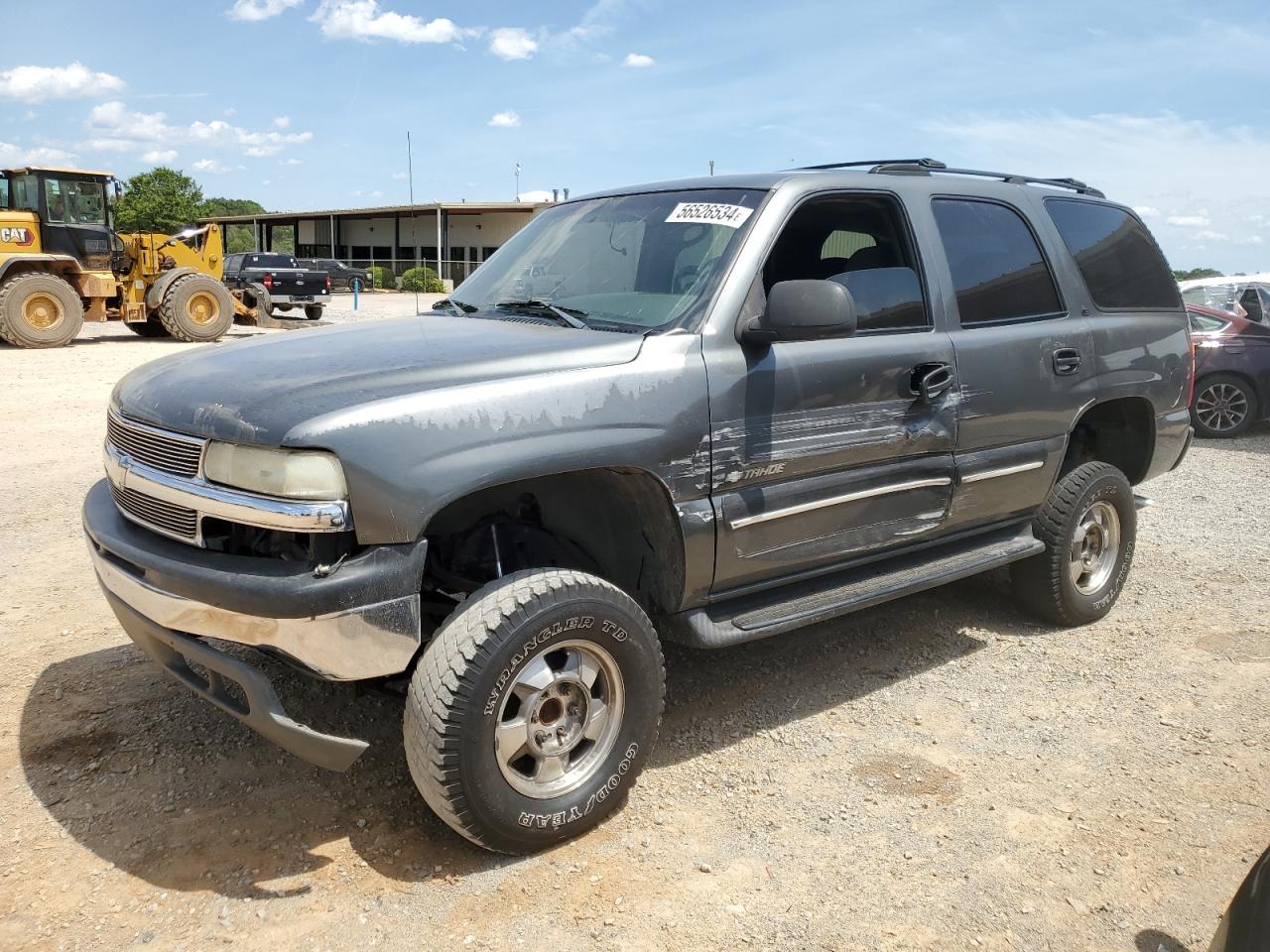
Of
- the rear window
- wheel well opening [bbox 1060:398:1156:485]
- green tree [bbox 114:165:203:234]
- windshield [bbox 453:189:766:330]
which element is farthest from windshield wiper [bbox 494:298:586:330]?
green tree [bbox 114:165:203:234]

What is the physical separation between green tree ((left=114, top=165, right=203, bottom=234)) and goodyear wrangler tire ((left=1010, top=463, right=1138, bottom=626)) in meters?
59.5

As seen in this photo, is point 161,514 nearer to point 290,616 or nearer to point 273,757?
point 290,616

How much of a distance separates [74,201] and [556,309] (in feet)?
59.4

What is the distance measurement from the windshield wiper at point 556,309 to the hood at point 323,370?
0.27 feet

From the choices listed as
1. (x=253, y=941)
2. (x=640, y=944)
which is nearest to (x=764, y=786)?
(x=640, y=944)

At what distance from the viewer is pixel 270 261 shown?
28.8m

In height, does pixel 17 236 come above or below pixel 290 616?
above

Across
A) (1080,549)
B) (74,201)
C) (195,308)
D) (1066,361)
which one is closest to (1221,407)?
(1080,549)

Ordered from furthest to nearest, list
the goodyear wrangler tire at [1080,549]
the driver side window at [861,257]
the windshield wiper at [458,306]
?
the goodyear wrangler tire at [1080,549], the windshield wiper at [458,306], the driver side window at [861,257]

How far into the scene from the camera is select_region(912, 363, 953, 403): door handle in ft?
12.7

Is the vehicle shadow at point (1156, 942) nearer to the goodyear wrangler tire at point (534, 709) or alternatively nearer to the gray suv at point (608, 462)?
the gray suv at point (608, 462)

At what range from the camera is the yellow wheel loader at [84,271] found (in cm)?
1716

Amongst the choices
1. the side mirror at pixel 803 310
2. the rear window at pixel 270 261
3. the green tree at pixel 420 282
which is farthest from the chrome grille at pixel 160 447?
the green tree at pixel 420 282

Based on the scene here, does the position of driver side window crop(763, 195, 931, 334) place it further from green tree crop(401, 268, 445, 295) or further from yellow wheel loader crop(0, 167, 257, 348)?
green tree crop(401, 268, 445, 295)
